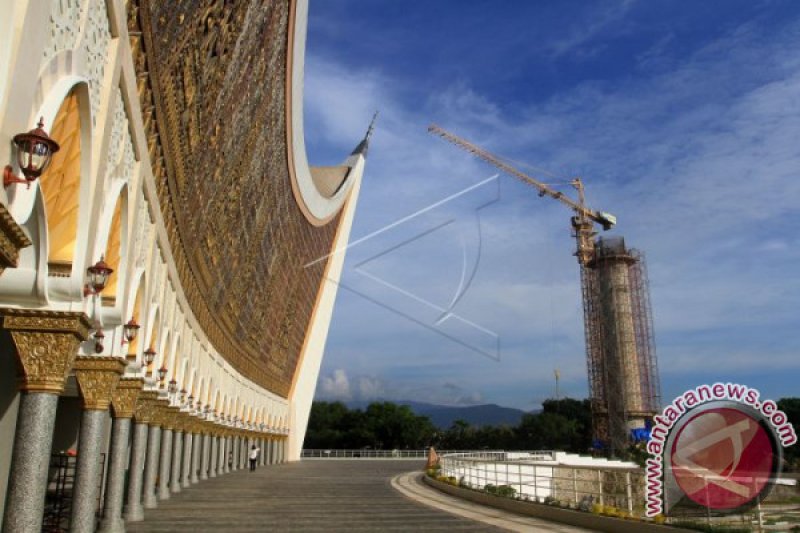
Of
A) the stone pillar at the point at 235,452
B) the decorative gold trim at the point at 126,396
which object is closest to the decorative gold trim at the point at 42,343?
the decorative gold trim at the point at 126,396

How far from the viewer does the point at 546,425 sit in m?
57.8

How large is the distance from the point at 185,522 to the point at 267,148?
35.0 ft

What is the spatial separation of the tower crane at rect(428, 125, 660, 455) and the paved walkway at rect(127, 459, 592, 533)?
1495 inches

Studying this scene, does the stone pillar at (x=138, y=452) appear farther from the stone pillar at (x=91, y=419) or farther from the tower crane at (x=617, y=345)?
the tower crane at (x=617, y=345)

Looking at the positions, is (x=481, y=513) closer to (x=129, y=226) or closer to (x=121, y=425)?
(x=121, y=425)

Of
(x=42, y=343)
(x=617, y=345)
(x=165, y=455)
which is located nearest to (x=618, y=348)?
(x=617, y=345)

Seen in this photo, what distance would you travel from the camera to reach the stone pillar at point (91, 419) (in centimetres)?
752

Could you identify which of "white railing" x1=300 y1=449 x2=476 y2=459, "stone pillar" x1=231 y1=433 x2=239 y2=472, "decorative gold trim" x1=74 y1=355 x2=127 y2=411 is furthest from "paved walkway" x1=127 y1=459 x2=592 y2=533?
"white railing" x1=300 y1=449 x2=476 y2=459

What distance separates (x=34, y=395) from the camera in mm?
5613

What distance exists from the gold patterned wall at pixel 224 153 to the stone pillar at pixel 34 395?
3.23 meters

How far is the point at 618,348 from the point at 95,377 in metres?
48.5

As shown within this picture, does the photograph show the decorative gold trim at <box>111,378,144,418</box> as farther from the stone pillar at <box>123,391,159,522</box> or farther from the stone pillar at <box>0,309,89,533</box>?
the stone pillar at <box>0,309,89,533</box>

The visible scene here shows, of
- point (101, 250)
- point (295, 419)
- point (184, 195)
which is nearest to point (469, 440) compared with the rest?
point (295, 419)

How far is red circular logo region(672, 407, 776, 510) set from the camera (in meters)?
7.44
